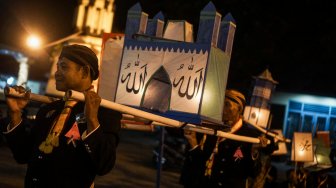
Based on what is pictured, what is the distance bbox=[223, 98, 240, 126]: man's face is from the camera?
19.0 feet

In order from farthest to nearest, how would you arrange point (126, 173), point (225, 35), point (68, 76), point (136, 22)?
point (126, 173) → point (136, 22) → point (225, 35) → point (68, 76)

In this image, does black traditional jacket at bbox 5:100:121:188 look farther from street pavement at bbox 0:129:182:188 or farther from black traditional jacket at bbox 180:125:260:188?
street pavement at bbox 0:129:182:188

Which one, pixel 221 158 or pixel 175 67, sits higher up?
pixel 175 67

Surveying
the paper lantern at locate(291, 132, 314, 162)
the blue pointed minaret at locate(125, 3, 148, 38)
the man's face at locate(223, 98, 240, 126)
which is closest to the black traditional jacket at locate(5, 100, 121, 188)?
the blue pointed minaret at locate(125, 3, 148, 38)

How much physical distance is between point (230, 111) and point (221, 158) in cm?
49

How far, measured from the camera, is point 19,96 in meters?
3.04

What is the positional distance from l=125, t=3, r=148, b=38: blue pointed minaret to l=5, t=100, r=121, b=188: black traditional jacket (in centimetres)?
156

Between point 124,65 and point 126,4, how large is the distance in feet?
76.3

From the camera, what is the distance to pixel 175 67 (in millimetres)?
4430

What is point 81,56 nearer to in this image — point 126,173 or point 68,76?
point 68,76

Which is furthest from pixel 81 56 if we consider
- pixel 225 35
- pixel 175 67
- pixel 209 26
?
pixel 225 35

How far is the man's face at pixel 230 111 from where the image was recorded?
5.80 metres

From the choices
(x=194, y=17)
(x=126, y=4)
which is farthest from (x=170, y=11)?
(x=126, y=4)

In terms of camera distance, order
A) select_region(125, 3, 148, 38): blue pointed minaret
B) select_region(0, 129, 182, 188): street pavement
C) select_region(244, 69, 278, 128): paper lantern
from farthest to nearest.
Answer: select_region(0, 129, 182, 188): street pavement, select_region(244, 69, 278, 128): paper lantern, select_region(125, 3, 148, 38): blue pointed minaret
